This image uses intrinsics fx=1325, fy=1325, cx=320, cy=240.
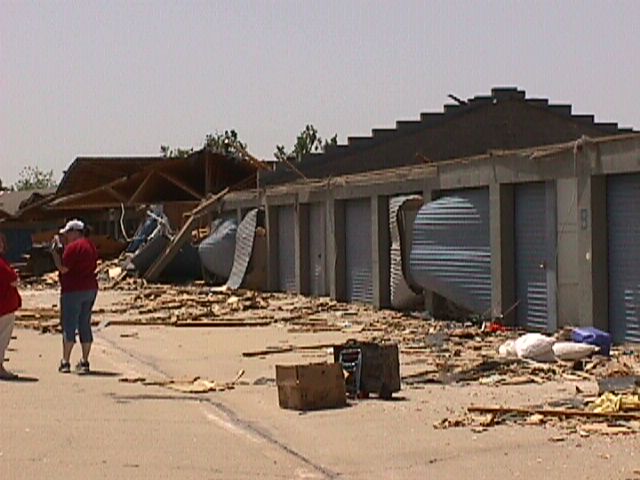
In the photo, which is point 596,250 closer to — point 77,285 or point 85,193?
point 77,285

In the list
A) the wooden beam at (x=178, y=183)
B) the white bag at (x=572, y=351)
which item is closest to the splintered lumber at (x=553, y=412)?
the white bag at (x=572, y=351)

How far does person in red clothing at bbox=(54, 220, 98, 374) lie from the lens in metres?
16.4

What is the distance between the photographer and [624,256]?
18422 mm

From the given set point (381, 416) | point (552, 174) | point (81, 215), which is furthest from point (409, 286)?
point (81, 215)

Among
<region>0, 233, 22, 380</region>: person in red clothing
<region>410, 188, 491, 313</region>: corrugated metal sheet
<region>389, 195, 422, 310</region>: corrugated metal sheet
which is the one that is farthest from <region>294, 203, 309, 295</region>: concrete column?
<region>0, 233, 22, 380</region>: person in red clothing

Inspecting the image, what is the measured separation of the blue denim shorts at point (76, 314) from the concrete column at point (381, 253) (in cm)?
1136

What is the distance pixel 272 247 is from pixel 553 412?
954 inches

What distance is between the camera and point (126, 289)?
39344 millimetres

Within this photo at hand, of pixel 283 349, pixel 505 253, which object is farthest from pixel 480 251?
pixel 283 349

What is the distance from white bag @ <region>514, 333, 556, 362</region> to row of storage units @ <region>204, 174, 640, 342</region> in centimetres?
205

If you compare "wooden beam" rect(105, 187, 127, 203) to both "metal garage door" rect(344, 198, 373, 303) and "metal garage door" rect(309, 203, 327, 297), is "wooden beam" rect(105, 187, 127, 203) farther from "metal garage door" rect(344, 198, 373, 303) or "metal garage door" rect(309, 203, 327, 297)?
"metal garage door" rect(344, 198, 373, 303)

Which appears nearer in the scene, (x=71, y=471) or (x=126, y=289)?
(x=71, y=471)

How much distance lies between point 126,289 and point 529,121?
1323 cm

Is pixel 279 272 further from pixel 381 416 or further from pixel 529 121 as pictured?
pixel 381 416
